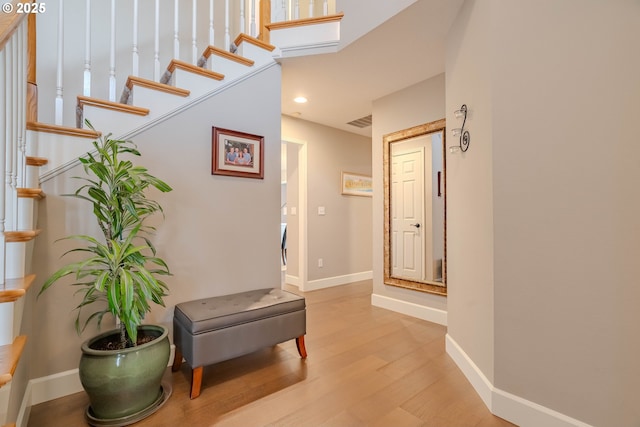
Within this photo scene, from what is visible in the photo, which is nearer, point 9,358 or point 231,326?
point 9,358

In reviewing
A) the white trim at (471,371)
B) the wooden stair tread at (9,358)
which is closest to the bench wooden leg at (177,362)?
the wooden stair tread at (9,358)

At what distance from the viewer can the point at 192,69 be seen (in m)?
2.06

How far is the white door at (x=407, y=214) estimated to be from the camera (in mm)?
3066

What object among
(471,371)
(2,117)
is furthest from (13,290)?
(471,371)

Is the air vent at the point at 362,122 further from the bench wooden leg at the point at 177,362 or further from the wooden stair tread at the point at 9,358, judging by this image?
the wooden stair tread at the point at 9,358

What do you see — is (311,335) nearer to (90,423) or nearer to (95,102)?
(90,423)

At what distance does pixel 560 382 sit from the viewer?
4.36ft

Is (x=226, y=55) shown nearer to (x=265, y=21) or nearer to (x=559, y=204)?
(x=265, y=21)

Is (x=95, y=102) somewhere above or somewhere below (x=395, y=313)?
above

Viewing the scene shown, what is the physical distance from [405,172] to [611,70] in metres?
2.01

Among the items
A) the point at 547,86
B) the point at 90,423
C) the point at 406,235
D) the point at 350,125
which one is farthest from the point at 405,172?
the point at 90,423

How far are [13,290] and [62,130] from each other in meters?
1.02

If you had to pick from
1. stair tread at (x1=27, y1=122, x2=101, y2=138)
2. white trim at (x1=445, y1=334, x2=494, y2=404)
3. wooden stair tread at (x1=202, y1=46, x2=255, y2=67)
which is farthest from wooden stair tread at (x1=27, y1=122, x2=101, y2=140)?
white trim at (x1=445, y1=334, x2=494, y2=404)

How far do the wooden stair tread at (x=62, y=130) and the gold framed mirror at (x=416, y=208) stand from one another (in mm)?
2665
